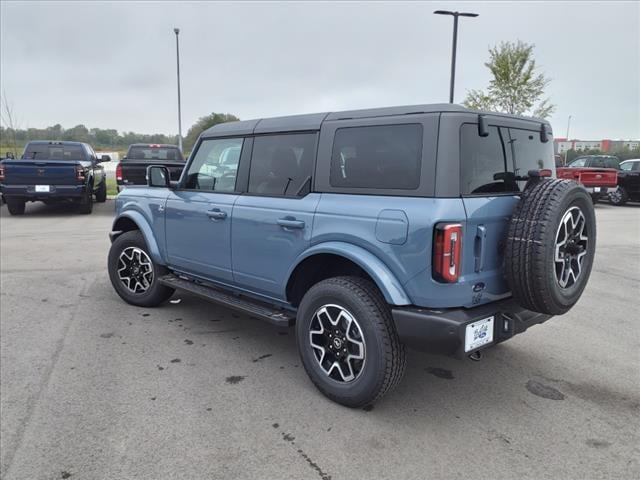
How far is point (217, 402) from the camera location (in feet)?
10.2

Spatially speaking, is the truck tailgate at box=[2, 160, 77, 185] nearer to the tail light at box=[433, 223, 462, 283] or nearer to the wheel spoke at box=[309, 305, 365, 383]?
the wheel spoke at box=[309, 305, 365, 383]

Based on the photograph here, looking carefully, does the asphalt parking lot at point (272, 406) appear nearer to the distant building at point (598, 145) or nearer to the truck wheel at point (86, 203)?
the truck wheel at point (86, 203)

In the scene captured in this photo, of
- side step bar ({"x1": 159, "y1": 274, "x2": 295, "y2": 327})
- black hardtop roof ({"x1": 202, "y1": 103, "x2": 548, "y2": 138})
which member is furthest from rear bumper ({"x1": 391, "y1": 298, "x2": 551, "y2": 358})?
black hardtop roof ({"x1": 202, "y1": 103, "x2": 548, "y2": 138})

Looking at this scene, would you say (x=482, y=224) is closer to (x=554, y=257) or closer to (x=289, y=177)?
(x=554, y=257)

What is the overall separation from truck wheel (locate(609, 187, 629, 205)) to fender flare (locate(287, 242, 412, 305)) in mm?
17059

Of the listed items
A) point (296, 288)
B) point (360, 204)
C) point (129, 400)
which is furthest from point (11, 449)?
point (360, 204)

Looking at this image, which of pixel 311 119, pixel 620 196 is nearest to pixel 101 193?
pixel 311 119

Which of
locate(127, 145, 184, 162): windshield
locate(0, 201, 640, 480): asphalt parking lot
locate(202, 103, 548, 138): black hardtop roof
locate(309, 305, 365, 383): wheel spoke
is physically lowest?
locate(0, 201, 640, 480): asphalt parking lot

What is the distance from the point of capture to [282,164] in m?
3.64

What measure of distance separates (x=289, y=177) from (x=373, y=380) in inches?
61.3

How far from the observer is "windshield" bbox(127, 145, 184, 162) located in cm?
1412

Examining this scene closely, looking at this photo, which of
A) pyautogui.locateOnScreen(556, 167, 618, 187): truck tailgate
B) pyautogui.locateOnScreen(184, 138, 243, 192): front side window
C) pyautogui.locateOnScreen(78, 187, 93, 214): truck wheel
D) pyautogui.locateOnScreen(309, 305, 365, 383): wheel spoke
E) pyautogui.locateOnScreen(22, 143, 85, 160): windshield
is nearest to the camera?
pyautogui.locateOnScreen(309, 305, 365, 383): wheel spoke

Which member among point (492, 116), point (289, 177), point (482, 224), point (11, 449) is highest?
point (492, 116)

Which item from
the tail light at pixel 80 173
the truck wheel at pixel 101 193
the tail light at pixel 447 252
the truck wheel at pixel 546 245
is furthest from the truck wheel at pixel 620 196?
the truck wheel at pixel 101 193
